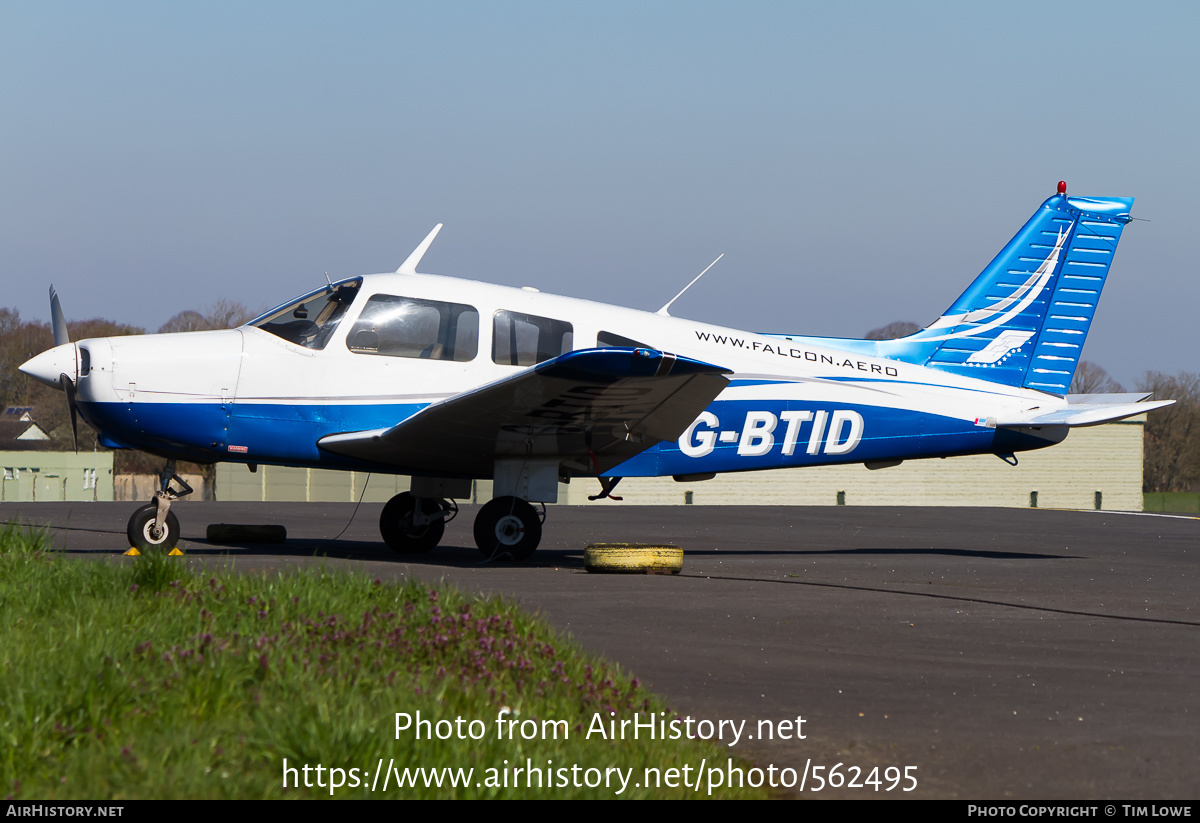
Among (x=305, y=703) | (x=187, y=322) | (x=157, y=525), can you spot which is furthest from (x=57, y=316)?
(x=187, y=322)

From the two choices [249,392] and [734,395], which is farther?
[734,395]

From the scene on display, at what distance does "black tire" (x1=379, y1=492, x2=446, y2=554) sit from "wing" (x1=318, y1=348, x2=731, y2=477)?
0.78 meters

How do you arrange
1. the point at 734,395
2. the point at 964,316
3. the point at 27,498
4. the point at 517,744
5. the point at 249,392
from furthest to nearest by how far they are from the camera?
the point at 27,498, the point at 964,316, the point at 734,395, the point at 249,392, the point at 517,744

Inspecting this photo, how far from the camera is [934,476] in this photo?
4725 cm

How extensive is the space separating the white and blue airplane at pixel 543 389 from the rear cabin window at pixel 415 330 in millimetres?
15

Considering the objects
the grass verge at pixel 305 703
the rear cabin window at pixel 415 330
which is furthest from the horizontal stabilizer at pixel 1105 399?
the grass verge at pixel 305 703

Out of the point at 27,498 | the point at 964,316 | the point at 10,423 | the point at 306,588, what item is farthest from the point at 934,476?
the point at 10,423

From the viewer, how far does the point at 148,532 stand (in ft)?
34.4

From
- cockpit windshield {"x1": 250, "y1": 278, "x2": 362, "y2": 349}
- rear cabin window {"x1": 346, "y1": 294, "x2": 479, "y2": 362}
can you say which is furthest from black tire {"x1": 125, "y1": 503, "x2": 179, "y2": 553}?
rear cabin window {"x1": 346, "y1": 294, "x2": 479, "y2": 362}

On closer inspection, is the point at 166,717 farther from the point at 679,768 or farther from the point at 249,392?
the point at 249,392

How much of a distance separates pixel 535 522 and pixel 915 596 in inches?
155

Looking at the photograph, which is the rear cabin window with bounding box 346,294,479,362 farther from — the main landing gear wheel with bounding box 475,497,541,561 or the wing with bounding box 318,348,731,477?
the main landing gear wheel with bounding box 475,497,541,561

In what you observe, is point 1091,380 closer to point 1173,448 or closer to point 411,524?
point 1173,448

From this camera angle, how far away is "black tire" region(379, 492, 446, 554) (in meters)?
12.5
